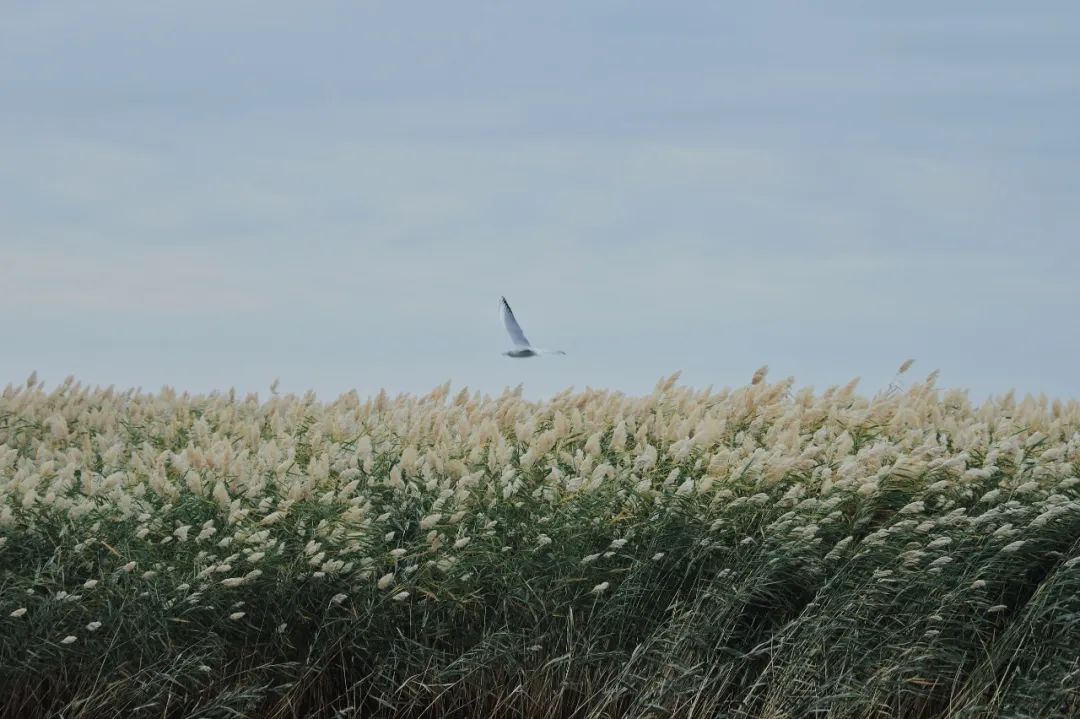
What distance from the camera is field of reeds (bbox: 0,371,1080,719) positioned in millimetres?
5789

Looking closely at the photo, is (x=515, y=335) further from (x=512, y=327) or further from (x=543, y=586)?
(x=543, y=586)

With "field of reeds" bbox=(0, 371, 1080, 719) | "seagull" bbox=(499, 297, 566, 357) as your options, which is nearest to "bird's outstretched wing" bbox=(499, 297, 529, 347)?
"seagull" bbox=(499, 297, 566, 357)

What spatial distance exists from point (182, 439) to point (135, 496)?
2.25 meters

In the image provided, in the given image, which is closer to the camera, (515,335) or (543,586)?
(543,586)

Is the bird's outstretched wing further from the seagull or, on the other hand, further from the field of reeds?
the field of reeds

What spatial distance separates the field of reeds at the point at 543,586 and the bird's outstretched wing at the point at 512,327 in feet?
5.41

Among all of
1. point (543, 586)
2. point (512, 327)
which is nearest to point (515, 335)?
point (512, 327)

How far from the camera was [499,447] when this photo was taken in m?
6.67

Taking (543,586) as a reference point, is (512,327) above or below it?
above

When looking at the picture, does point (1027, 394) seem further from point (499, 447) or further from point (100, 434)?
point (100, 434)

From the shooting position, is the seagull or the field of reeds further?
the seagull

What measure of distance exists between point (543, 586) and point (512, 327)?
277 cm

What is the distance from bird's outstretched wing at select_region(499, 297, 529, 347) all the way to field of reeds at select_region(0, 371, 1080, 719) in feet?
5.41

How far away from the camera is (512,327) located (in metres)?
A: 8.45
